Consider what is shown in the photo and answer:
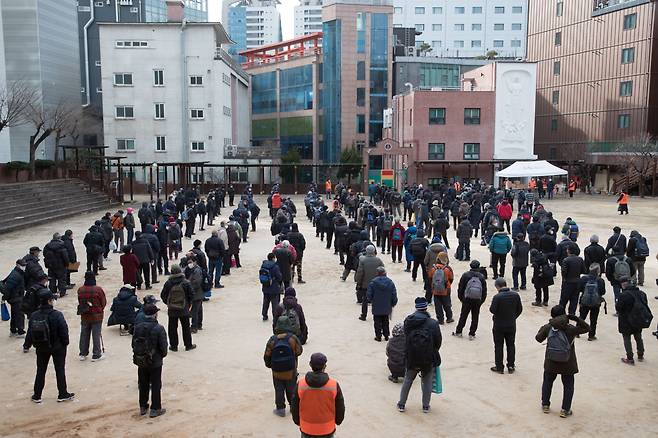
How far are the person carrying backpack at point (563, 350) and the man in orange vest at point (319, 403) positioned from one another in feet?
11.2

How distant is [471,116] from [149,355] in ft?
144

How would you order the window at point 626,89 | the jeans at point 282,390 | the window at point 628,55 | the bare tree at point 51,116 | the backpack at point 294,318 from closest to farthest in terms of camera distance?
the jeans at point 282,390
the backpack at point 294,318
the bare tree at point 51,116
the window at point 628,55
the window at point 626,89

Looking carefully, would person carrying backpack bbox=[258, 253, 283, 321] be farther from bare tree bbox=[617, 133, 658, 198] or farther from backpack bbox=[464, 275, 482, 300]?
bare tree bbox=[617, 133, 658, 198]

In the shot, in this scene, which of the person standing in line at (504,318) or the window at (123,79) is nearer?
the person standing in line at (504,318)

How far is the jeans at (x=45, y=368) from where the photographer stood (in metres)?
→ 8.33

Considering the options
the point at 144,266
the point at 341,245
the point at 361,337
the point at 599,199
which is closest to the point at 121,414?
the point at 361,337

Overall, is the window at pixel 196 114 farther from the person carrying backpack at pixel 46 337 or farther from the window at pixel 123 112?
the person carrying backpack at pixel 46 337

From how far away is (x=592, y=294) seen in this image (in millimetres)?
10812

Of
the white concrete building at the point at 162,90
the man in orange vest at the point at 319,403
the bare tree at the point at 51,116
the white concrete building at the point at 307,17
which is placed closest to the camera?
the man in orange vest at the point at 319,403

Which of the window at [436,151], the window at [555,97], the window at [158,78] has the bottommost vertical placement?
the window at [436,151]

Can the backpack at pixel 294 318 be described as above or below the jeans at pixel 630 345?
above

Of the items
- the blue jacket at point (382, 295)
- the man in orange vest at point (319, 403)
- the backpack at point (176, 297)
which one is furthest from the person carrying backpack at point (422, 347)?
the backpack at point (176, 297)

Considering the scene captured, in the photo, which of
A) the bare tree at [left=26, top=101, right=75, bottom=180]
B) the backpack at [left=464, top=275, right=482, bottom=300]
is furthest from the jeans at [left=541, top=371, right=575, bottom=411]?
the bare tree at [left=26, top=101, right=75, bottom=180]

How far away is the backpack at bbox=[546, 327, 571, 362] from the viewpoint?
25.6ft
